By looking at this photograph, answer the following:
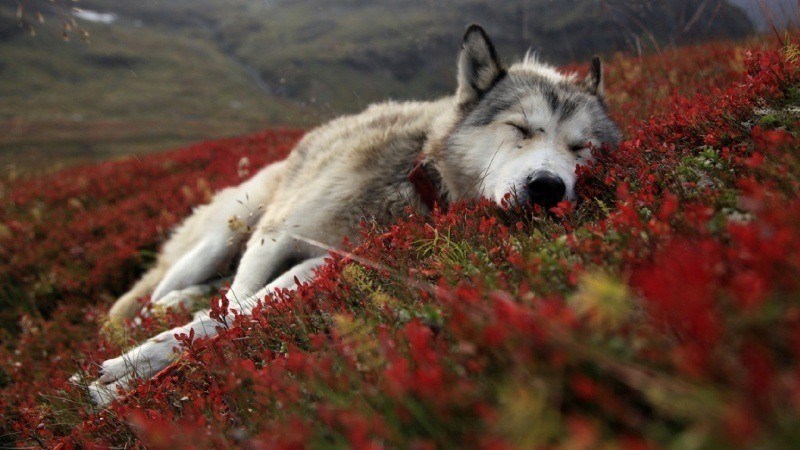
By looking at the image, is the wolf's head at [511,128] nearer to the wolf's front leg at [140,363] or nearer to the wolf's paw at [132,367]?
the wolf's front leg at [140,363]

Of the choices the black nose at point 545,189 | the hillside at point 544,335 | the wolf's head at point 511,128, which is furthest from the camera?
the wolf's head at point 511,128

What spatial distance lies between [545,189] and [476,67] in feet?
6.40

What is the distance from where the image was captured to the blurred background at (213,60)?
31.4 meters

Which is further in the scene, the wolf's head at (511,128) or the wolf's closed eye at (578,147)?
the wolf's closed eye at (578,147)

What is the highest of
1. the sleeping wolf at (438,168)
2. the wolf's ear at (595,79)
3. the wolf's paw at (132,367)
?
the wolf's ear at (595,79)

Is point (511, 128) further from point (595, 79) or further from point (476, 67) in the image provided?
point (595, 79)

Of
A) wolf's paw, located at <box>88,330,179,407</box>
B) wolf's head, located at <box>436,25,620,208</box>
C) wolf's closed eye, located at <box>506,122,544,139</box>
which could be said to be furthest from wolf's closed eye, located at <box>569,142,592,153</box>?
wolf's paw, located at <box>88,330,179,407</box>

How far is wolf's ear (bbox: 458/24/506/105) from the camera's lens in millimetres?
4695

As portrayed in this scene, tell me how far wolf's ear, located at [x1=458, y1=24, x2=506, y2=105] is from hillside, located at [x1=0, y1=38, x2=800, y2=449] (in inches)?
58.5

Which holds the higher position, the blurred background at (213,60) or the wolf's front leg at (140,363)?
the wolf's front leg at (140,363)

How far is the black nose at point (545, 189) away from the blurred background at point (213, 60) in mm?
3636

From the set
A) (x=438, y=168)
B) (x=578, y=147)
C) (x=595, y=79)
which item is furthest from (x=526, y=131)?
(x=595, y=79)

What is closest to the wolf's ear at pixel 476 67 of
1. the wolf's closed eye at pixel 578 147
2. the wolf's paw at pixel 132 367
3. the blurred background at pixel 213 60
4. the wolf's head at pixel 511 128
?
the wolf's head at pixel 511 128

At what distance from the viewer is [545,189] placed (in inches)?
139
